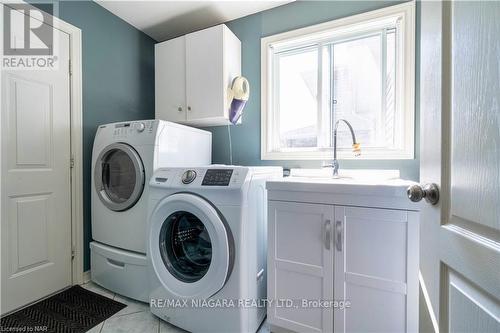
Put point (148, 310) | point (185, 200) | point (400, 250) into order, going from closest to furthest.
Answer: point (400, 250) < point (185, 200) < point (148, 310)

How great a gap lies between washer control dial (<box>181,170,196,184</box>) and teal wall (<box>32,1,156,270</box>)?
1.13 meters

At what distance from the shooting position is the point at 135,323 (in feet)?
4.56

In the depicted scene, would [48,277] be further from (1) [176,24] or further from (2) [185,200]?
(1) [176,24]

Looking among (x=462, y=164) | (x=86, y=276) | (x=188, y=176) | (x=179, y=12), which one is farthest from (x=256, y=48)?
(x=86, y=276)

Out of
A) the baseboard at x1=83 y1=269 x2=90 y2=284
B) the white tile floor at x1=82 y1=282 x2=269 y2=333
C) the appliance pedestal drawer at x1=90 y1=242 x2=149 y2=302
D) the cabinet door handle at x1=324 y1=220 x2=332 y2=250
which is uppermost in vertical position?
the cabinet door handle at x1=324 y1=220 x2=332 y2=250

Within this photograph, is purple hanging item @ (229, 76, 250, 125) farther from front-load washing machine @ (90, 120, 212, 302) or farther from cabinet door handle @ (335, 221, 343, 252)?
cabinet door handle @ (335, 221, 343, 252)

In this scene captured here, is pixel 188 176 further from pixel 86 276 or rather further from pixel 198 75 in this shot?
pixel 86 276

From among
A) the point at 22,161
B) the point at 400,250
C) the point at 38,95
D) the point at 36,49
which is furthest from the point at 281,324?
the point at 36,49

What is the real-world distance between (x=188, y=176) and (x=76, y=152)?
1.16 m

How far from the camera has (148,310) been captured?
1.52 meters

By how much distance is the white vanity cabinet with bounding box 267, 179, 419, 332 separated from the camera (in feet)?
3.33

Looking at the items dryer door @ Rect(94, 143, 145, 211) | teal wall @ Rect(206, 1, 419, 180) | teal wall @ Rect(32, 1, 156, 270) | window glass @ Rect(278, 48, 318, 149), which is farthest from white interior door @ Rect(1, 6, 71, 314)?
window glass @ Rect(278, 48, 318, 149)

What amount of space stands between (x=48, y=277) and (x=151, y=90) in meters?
1.89

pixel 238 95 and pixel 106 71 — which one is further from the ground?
pixel 106 71
